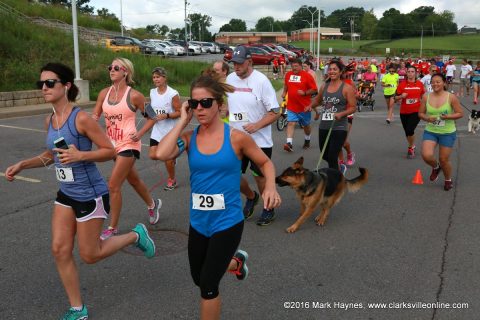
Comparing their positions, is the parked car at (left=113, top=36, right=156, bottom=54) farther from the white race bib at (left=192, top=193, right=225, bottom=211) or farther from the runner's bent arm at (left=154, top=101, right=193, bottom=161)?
the white race bib at (left=192, top=193, right=225, bottom=211)

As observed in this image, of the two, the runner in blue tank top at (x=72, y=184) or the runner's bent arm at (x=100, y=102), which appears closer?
the runner in blue tank top at (x=72, y=184)

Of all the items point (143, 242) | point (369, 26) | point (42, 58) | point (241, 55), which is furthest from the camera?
point (369, 26)

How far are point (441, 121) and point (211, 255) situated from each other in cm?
551

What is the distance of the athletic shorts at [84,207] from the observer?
3459mm

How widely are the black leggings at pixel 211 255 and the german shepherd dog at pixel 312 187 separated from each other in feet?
A: 7.77

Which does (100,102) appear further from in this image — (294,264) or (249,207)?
(294,264)

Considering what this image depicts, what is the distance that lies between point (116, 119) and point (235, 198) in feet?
8.37

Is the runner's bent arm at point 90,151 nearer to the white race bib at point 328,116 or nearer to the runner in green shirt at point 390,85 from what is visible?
the white race bib at point 328,116

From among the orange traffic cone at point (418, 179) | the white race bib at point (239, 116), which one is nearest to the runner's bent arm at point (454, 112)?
the orange traffic cone at point (418, 179)

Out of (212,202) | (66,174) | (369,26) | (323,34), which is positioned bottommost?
(212,202)

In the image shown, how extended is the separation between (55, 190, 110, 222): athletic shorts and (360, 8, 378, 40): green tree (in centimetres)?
15232

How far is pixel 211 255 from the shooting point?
119 inches

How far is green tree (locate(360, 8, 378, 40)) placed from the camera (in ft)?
477

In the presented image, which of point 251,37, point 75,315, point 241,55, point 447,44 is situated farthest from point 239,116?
point 251,37
